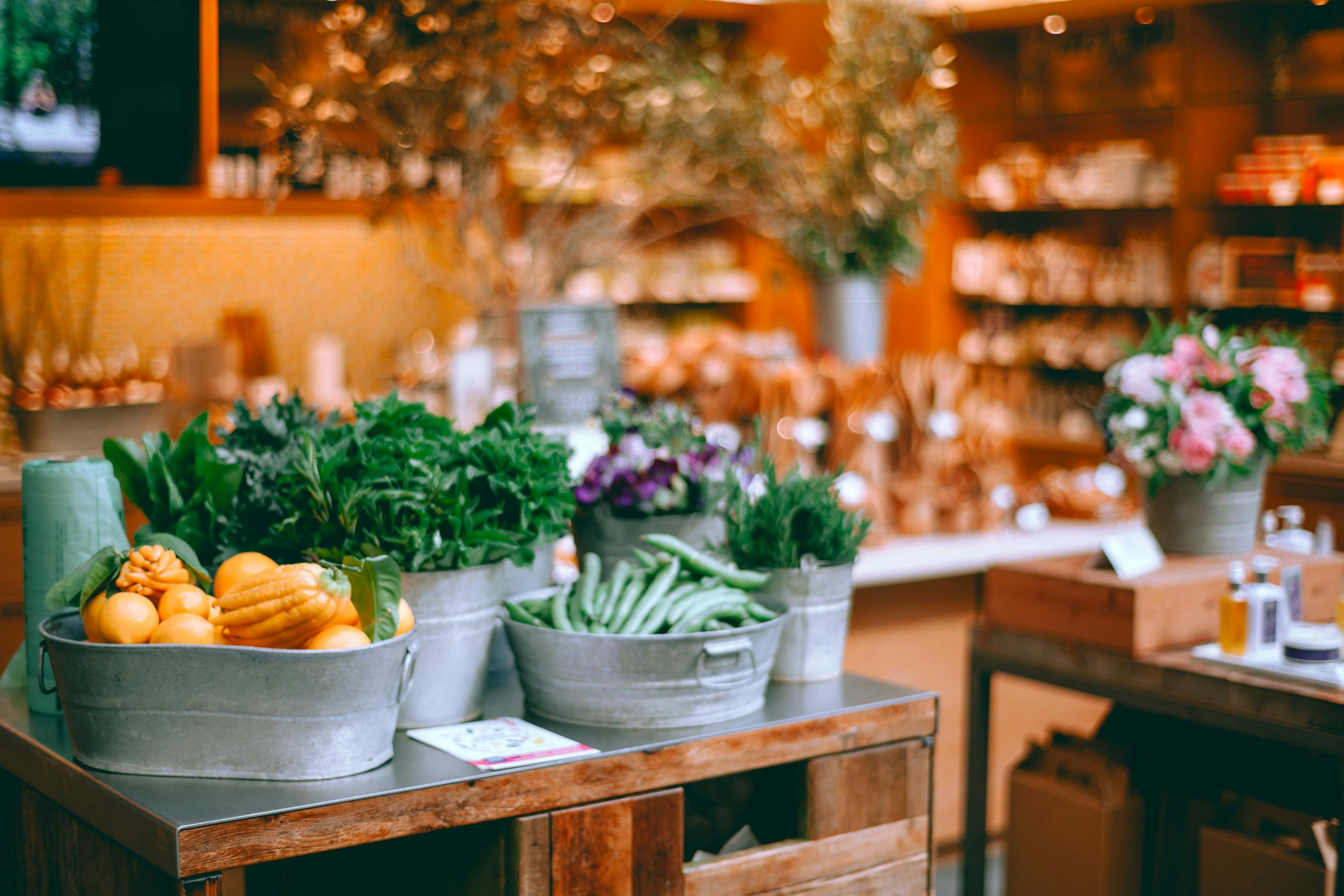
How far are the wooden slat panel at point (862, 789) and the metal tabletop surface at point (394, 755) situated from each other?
7 cm

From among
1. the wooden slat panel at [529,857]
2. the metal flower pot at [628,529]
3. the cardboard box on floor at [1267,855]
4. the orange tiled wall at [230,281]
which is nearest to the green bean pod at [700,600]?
the metal flower pot at [628,529]

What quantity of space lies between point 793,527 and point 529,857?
2.15 ft

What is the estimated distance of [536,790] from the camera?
167 cm

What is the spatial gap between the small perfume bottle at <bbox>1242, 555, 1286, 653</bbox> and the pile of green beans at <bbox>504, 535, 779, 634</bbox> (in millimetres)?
1110

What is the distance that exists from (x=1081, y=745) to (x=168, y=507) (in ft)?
6.47

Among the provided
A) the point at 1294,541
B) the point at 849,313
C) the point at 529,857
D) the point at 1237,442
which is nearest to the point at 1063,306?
the point at 849,313

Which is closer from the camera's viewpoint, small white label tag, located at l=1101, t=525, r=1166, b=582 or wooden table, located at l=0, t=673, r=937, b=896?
wooden table, located at l=0, t=673, r=937, b=896

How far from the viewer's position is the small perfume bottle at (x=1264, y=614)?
8.44 feet

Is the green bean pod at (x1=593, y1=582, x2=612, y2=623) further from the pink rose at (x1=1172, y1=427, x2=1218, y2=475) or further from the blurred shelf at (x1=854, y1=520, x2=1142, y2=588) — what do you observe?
the blurred shelf at (x1=854, y1=520, x2=1142, y2=588)

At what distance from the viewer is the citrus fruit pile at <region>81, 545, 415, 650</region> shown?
1.56 metres

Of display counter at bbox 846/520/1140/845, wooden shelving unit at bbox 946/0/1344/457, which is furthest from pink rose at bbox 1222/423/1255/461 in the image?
wooden shelving unit at bbox 946/0/1344/457

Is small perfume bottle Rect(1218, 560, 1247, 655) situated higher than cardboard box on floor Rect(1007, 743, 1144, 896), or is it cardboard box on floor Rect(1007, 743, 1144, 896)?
small perfume bottle Rect(1218, 560, 1247, 655)

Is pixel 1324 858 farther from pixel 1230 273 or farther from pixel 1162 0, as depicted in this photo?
pixel 1162 0

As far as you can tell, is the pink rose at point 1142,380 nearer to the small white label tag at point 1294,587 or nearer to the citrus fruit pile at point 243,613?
the small white label tag at point 1294,587
